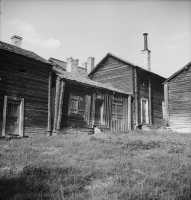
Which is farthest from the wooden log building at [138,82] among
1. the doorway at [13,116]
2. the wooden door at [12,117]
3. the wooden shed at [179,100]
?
the wooden door at [12,117]

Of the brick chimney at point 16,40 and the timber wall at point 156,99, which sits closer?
the brick chimney at point 16,40

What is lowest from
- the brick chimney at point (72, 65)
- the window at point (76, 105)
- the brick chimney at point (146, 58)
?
the window at point (76, 105)

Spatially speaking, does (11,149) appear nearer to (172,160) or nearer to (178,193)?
(172,160)

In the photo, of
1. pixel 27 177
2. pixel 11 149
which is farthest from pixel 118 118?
pixel 27 177

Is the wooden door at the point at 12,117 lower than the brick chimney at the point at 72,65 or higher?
lower

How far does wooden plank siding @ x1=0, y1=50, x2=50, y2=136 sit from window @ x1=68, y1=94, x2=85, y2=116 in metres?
1.94

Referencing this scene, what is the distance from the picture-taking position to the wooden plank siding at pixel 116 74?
2242cm

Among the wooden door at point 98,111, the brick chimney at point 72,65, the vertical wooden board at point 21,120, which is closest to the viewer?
the vertical wooden board at point 21,120

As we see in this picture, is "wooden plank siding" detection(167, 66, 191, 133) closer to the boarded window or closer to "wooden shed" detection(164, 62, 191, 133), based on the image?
Result: "wooden shed" detection(164, 62, 191, 133)

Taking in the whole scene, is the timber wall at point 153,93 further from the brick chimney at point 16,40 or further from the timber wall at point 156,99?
the brick chimney at point 16,40

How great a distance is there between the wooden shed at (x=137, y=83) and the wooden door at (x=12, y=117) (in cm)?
1123

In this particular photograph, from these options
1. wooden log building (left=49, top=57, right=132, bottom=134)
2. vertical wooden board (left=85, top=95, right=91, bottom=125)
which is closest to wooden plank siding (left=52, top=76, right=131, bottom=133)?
wooden log building (left=49, top=57, right=132, bottom=134)

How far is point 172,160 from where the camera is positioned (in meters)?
7.33

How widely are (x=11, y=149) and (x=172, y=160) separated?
600 centimetres
